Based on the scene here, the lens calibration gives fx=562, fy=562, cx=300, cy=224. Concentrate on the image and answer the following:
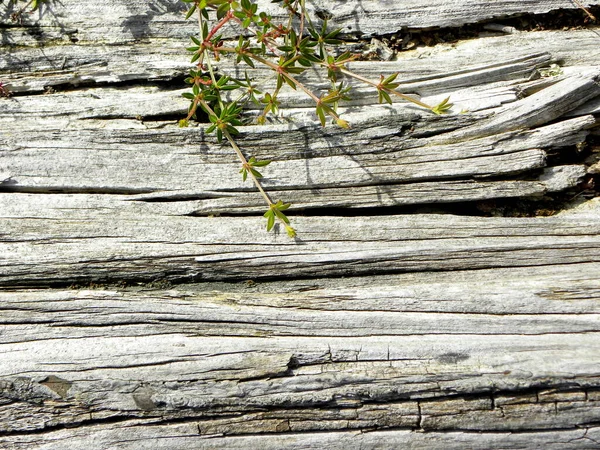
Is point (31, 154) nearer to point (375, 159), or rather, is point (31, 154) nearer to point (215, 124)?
point (215, 124)

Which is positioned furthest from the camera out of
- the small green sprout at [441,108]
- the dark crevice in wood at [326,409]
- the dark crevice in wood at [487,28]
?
the dark crevice in wood at [487,28]

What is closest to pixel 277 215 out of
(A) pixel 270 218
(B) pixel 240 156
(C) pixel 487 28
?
(A) pixel 270 218

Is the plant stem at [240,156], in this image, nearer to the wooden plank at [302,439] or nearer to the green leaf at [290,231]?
the green leaf at [290,231]

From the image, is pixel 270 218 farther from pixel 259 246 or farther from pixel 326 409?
pixel 326 409

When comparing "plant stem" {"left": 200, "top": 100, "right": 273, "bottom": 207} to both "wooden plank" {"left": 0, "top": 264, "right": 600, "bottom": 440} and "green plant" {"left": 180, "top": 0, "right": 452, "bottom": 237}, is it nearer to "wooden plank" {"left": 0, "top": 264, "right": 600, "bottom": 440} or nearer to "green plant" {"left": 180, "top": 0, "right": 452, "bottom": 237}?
"green plant" {"left": 180, "top": 0, "right": 452, "bottom": 237}

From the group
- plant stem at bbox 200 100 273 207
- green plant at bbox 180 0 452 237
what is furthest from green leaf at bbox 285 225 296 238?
plant stem at bbox 200 100 273 207

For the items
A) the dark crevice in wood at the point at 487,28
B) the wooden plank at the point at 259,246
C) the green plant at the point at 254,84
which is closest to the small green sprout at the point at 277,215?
the green plant at the point at 254,84

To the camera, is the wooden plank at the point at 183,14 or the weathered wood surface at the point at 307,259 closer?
the weathered wood surface at the point at 307,259

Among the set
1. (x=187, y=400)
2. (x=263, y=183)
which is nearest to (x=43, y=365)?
(x=187, y=400)
